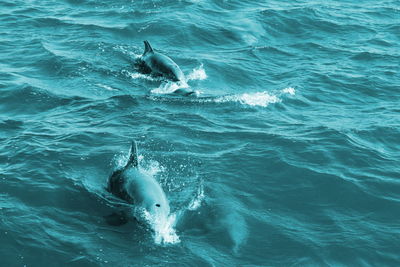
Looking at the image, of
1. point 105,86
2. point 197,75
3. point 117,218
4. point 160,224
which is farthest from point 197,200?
point 197,75

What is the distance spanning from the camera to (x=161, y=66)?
2848 cm

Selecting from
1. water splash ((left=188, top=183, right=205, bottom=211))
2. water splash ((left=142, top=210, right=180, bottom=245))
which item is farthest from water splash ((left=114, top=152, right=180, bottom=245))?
water splash ((left=188, top=183, right=205, bottom=211))

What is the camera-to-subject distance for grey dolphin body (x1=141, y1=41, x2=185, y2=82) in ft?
91.7

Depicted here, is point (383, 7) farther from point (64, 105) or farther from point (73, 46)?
point (64, 105)

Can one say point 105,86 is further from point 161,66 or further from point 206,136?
point 206,136

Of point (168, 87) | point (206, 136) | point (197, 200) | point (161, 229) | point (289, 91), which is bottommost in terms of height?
point (289, 91)

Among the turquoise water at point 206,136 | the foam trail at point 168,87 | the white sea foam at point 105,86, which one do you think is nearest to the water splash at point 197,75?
the turquoise water at point 206,136

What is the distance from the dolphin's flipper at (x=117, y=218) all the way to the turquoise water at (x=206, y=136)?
211mm

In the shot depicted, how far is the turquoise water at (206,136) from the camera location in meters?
16.6

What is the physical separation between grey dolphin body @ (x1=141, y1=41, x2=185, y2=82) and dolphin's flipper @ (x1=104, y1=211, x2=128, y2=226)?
11586 mm

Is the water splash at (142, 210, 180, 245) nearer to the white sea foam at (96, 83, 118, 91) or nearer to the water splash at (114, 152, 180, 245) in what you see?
the water splash at (114, 152, 180, 245)

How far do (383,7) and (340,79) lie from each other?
687 inches

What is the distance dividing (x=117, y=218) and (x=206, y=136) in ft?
22.9

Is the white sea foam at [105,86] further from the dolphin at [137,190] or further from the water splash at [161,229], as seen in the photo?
the water splash at [161,229]
